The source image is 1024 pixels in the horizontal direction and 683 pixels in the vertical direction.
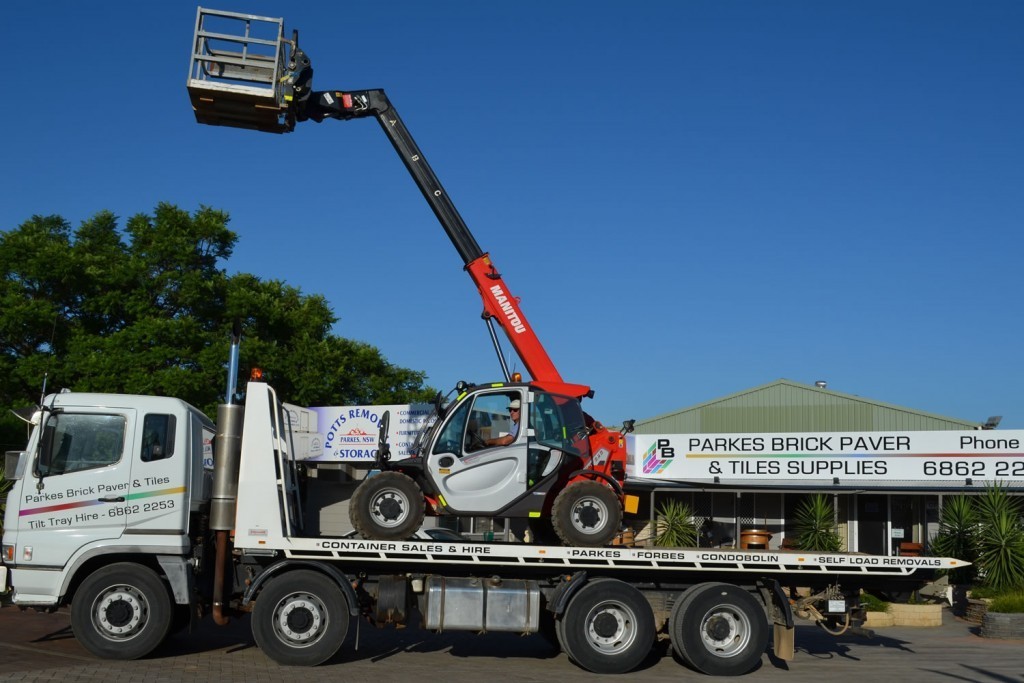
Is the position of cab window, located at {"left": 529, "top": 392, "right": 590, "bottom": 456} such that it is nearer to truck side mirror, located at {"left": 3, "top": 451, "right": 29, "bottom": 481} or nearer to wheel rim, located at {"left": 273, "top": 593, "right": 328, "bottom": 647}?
wheel rim, located at {"left": 273, "top": 593, "right": 328, "bottom": 647}

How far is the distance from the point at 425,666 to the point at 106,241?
74.2 feet

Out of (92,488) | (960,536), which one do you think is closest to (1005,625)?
(960,536)

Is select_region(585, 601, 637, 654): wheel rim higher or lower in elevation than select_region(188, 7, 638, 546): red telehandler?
lower

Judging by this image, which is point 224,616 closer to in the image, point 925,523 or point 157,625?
point 157,625

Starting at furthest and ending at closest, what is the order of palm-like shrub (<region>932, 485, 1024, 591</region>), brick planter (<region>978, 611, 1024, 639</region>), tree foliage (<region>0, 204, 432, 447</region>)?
tree foliage (<region>0, 204, 432, 447</region>) → palm-like shrub (<region>932, 485, 1024, 591</region>) → brick planter (<region>978, 611, 1024, 639</region>)

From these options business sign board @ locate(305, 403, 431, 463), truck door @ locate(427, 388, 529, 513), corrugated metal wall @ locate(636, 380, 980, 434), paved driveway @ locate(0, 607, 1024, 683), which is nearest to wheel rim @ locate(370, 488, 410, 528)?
truck door @ locate(427, 388, 529, 513)

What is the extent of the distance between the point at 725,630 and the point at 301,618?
4.92m

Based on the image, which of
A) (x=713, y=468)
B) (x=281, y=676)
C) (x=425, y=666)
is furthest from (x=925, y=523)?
(x=281, y=676)

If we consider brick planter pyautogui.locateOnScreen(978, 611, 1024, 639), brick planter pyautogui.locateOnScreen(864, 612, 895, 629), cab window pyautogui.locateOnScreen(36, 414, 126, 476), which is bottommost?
brick planter pyautogui.locateOnScreen(864, 612, 895, 629)

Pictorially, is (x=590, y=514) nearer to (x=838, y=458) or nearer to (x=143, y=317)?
(x=838, y=458)

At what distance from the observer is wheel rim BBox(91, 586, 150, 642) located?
1073 centimetres

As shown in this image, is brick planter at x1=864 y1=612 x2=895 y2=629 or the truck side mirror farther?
brick planter at x1=864 y1=612 x2=895 y2=629

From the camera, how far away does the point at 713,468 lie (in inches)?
895

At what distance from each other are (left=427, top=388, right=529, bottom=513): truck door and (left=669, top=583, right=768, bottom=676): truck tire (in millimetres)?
2403
